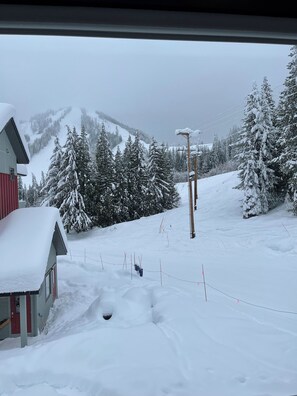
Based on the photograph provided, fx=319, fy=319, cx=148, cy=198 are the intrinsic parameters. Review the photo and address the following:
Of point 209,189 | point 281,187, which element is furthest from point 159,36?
point 209,189

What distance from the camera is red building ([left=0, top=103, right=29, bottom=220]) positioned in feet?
31.2

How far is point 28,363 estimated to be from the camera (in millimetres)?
3490

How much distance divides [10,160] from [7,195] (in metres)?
1.19

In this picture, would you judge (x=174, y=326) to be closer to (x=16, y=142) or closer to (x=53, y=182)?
(x=16, y=142)

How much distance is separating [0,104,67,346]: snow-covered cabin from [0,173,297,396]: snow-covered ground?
56cm

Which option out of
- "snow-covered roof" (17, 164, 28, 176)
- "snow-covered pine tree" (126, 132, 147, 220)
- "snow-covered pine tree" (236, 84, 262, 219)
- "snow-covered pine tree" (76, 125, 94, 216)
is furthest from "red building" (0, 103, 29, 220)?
"snow-covered pine tree" (236, 84, 262, 219)

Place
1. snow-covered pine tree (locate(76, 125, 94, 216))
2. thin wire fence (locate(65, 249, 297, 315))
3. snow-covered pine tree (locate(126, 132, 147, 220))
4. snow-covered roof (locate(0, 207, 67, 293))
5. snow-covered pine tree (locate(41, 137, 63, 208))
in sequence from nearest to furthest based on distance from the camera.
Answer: snow-covered roof (locate(0, 207, 67, 293)) < thin wire fence (locate(65, 249, 297, 315)) < snow-covered pine tree (locate(41, 137, 63, 208)) < snow-covered pine tree (locate(76, 125, 94, 216)) < snow-covered pine tree (locate(126, 132, 147, 220))

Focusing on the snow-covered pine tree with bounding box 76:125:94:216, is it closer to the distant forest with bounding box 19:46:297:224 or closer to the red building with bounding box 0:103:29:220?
the distant forest with bounding box 19:46:297:224

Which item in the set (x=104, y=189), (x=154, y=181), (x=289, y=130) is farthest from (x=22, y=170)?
(x=289, y=130)

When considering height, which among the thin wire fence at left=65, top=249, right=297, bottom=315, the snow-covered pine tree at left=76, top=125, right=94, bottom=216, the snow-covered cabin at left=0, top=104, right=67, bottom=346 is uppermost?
the snow-covered pine tree at left=76, top=125, right=94, bottom=216

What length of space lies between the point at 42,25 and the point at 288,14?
90 centimetres

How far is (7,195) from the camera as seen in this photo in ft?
32.8

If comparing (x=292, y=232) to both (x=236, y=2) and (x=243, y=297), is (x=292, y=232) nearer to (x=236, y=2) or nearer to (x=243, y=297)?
(x=243, y=297)

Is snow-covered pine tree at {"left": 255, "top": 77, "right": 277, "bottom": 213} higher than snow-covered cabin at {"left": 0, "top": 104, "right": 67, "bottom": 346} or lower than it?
higher
